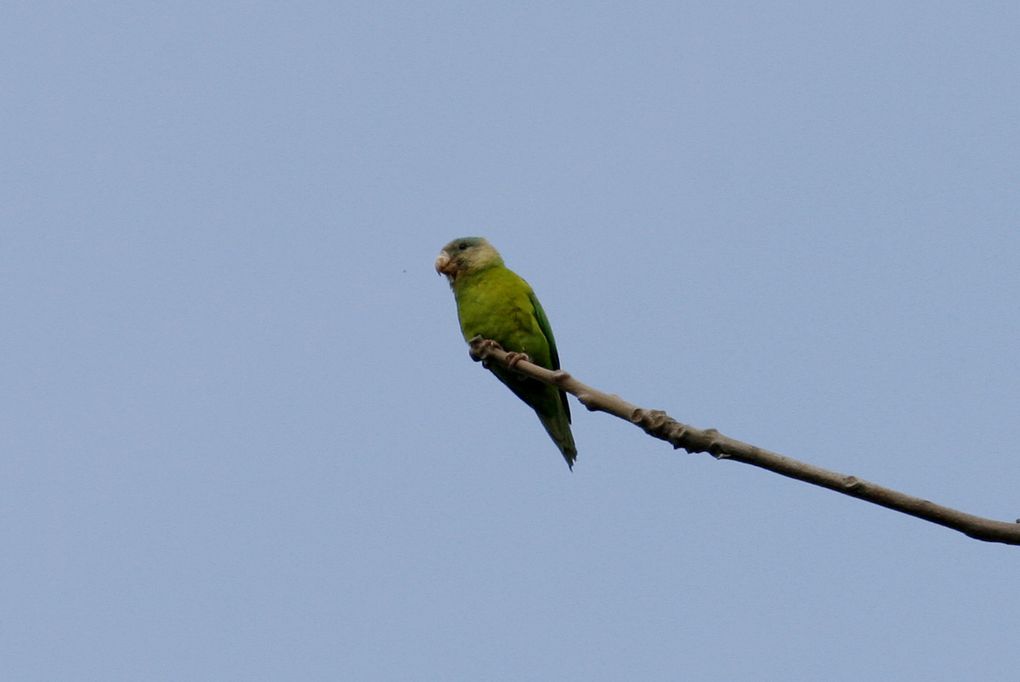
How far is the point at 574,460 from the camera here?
8.62 meters

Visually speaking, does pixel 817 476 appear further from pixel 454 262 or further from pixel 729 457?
pixel 454 262

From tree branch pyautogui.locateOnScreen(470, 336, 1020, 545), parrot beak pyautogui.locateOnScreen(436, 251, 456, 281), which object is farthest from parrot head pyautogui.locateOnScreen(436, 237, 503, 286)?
tree branch pyautogui.locateOnScreen(470, 336, 1020, 545)

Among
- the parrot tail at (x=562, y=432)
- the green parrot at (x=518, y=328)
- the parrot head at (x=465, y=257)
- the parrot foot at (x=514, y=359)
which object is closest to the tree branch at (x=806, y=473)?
the parrot foot at (x=514, y=359)

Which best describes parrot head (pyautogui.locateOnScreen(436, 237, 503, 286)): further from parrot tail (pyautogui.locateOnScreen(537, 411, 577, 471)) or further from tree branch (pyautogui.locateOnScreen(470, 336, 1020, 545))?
tree branch (pyautogui.locateOnScreen(470, 336, 1020, 545))

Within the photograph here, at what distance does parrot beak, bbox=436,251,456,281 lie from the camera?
932 centimetres

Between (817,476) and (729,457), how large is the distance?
0.83 feet

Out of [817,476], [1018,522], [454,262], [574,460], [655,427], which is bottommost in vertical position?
[1018,522]

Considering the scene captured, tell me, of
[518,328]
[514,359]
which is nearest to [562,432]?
[518,328]

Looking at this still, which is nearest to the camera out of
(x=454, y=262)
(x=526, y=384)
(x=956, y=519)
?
(x=956, y=519)

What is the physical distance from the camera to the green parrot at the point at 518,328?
8.50 m

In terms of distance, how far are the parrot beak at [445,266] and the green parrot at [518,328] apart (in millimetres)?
225

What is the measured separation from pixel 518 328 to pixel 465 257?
110 centimetres

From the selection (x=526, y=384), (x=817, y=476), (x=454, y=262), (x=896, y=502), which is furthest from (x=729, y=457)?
(x=454, y=262)

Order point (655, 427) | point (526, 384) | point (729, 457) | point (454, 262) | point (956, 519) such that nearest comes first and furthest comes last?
point (956, 519)
point (729, 457)
point (655, 427)
point (526, 384)
point (454, 262)
